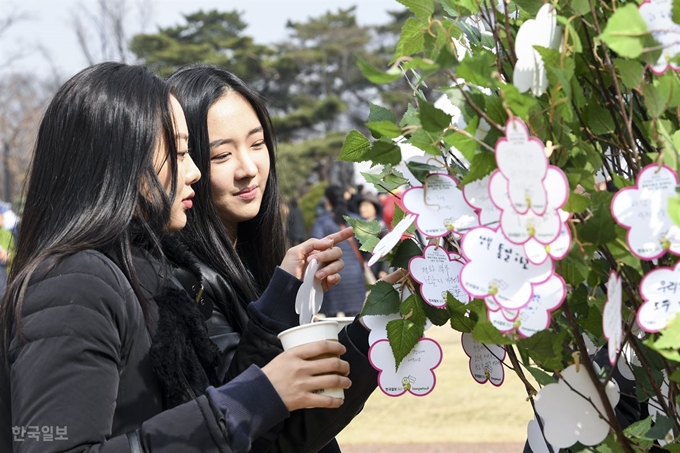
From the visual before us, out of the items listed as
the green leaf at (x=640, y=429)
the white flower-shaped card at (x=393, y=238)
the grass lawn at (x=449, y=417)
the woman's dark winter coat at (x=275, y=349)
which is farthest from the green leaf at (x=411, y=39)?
the grass lawn at (x=449, y=417)

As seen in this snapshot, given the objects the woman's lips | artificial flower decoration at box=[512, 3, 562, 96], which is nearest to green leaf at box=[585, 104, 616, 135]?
artificial flower decoration at box=[512, 3, 562, 96]

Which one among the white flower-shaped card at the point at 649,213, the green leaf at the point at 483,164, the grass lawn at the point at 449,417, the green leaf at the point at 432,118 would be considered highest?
the green leaf at the point at 432,118

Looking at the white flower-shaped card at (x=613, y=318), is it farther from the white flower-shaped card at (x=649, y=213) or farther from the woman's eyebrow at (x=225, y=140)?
the woman's eyebrow at (x=225, y=140)

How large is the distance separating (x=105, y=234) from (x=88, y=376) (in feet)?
0.86

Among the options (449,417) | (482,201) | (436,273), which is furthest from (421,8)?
(449,417)

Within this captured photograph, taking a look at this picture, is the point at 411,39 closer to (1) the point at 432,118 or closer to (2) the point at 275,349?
(1) the point at 432,118

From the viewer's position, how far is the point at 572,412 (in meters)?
1.14

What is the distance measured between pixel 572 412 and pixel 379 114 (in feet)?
1.55

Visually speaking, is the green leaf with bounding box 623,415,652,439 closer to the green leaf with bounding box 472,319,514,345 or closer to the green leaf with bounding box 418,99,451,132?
the green leaf with bounding box 472,319,514,345

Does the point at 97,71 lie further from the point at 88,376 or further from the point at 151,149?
the point at 88,376

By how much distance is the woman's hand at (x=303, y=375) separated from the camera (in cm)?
148

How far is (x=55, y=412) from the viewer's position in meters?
1.31

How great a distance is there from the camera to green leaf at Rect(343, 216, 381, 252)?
147 centimetres

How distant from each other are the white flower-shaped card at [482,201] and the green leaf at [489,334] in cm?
12
